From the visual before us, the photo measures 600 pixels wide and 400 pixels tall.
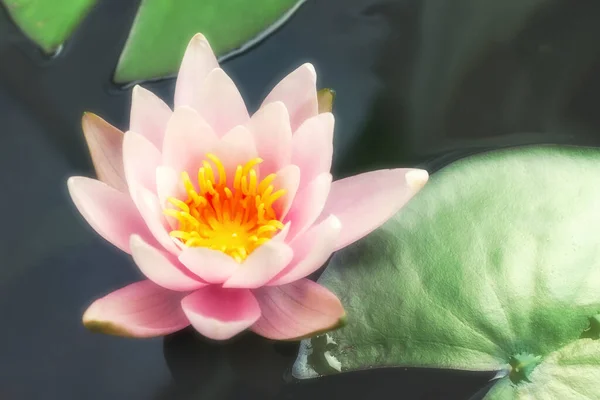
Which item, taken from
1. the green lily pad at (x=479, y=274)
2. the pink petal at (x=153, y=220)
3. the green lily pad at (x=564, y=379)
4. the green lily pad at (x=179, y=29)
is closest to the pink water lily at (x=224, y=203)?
the pink petal at (x=153, y=220)

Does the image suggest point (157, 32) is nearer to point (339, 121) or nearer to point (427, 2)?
point (339, 121)

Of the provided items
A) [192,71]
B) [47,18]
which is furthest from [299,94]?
[47,18]

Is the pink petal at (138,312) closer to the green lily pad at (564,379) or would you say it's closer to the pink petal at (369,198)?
the pink petal at (369,198)

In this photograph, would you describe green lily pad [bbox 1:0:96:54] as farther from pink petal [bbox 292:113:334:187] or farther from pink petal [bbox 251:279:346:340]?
pink petal [bbox 251:279:346:340]

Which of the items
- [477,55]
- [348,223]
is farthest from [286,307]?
[477,55]

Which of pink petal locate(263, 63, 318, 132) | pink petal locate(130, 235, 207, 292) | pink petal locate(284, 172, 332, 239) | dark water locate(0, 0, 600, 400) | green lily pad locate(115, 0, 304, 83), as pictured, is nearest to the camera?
pink petal locate(130, 235, 207, 292)

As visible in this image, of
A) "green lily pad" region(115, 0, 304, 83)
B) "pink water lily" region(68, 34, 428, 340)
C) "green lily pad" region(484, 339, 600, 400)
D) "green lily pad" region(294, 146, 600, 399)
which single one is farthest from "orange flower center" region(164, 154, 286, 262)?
"green lily pad" region(484, 339, 600, 400)

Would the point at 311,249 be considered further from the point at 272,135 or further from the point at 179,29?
the point at 179,29

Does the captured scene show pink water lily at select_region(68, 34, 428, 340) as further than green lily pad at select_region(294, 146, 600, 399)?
No
